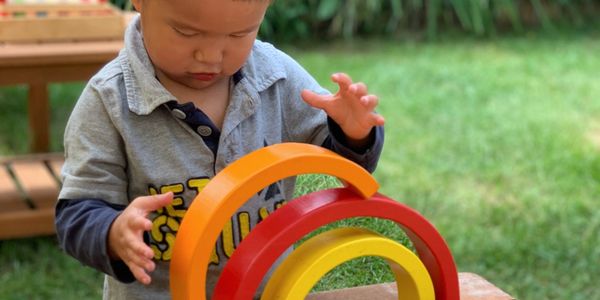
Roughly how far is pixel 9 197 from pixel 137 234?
237 centimetres

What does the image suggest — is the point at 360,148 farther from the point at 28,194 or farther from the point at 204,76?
the point at 28,194

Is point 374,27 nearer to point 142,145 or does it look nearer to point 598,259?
point 598,259

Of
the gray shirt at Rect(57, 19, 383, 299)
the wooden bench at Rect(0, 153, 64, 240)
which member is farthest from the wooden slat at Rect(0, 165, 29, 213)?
the gray shirt at Rect(57, 19, 383, 299)

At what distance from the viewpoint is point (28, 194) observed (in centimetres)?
347

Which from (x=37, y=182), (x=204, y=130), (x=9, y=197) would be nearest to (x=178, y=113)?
(x=204, y=130)

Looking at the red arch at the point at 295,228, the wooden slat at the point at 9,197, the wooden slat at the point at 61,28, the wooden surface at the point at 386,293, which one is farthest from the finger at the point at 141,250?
the wooden slat at the point at 9,197

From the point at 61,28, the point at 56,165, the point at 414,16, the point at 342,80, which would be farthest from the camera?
the point at 414,16

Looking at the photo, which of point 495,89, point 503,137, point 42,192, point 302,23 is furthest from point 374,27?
point 42,192

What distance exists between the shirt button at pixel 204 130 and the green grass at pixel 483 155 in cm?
25

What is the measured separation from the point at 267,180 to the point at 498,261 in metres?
2.01

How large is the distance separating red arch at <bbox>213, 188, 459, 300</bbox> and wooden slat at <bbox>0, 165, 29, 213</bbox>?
7.44 feet

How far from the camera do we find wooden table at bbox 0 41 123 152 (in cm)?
300

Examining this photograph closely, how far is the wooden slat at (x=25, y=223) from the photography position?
10.6ft

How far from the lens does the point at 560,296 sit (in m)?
2.83
